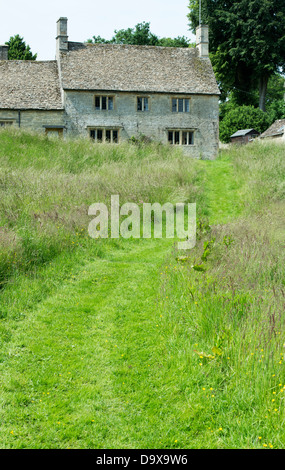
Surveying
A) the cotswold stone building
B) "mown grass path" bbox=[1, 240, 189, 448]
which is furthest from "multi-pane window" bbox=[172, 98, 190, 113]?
"mown grass path" bbox=[1, 240, 189, 448]

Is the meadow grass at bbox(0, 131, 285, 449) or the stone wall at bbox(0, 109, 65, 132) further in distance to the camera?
the stone wall at bbox(0, 109, 65, 132)

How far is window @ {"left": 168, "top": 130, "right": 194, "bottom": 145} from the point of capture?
2992 centimetres

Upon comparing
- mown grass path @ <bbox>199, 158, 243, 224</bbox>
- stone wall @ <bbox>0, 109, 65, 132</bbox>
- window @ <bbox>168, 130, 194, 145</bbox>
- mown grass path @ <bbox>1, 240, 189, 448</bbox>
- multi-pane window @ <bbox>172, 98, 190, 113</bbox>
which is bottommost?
mown grass path @ <bbox>1, 240, 189, 448</bbox>

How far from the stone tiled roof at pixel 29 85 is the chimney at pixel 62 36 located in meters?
1.76

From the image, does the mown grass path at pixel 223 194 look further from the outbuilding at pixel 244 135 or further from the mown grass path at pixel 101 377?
the outbuilding at pixel 244 135

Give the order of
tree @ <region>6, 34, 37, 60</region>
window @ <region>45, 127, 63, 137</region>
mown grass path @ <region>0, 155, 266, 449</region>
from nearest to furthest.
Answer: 1. mown grass path @ <region>0, 155, 266, 449</region>
2. window @ <region>45, 127, 63, 137</region>
3. tree @ <region>6, 34, 37, 60</region>

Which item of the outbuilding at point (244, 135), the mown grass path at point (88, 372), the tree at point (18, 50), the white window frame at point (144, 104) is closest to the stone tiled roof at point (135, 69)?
the white window frame at point (144, 104)

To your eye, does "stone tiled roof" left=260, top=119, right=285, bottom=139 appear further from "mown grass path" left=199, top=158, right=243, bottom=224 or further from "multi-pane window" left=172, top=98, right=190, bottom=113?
"mown grass path" left=199, top=158, right=243, bottom=224

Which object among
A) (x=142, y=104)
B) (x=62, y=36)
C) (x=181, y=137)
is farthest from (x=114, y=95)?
(x=62, y=36)

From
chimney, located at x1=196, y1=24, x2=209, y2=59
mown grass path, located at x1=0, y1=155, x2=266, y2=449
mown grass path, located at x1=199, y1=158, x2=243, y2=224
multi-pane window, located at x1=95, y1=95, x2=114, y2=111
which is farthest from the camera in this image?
chimney, located at x1=196, y1=24, x2=209, y2=59

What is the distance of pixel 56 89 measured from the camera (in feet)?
95.6

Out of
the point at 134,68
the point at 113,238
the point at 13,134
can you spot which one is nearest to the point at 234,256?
the point at 113,238

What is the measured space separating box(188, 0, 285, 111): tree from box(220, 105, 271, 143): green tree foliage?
2904 mm

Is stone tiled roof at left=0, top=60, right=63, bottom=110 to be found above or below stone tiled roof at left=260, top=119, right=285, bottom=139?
above
